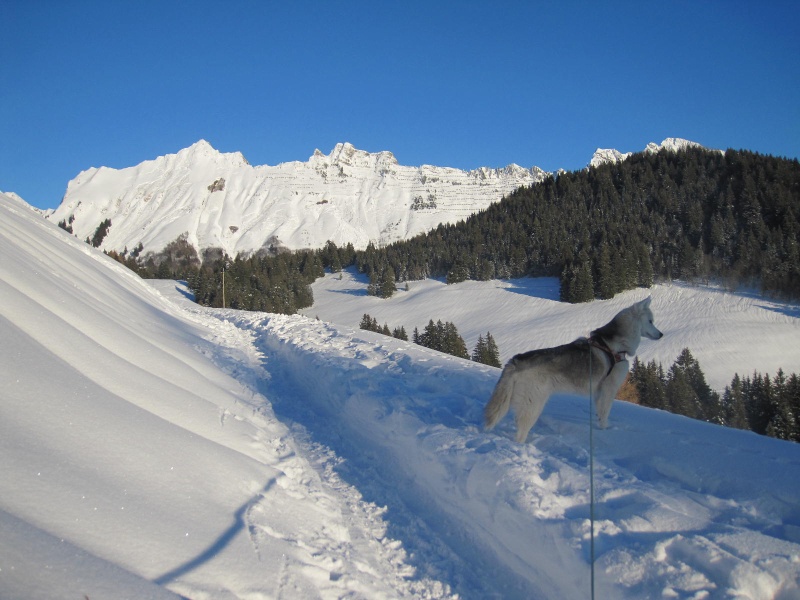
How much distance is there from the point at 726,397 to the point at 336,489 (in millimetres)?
46210

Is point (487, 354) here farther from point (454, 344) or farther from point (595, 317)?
point (595, 317)

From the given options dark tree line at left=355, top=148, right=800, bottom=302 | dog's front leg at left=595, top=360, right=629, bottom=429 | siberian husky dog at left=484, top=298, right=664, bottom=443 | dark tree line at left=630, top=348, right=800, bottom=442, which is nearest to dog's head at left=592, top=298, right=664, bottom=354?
siberian husky dog at left=484, top=298, right=664, bottom=443

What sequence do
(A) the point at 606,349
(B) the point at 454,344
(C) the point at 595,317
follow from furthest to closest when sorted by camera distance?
(C) the point at 595,317 → (B) the point at 454,344 → (A) the point at 606,349

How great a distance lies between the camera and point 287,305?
75.5 meters

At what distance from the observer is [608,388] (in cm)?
657

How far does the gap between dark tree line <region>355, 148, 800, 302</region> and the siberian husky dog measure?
6671 centimetres

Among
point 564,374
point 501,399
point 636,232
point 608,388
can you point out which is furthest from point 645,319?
point 636,232

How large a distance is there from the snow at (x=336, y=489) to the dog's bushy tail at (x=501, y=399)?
0.34 meters

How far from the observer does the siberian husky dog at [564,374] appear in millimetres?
5949

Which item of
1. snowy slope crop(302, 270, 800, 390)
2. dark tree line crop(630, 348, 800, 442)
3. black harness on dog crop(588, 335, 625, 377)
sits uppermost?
snowy slope crop(302, 270, 800, 390)

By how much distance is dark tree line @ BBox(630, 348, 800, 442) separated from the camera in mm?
32066

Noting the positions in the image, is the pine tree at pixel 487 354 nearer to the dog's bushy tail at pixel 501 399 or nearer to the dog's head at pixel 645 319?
the dog's head at pixel 645 319

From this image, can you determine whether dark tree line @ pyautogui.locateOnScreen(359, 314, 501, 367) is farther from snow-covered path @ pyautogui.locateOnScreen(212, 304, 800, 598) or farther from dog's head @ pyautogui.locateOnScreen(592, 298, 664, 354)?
dog's head @ pyautogui.locateOnScreen(592, 298, 664, 354)

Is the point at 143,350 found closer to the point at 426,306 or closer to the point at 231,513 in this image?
the point at 231,513
